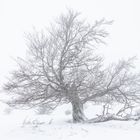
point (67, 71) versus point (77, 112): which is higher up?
point (67, 71)

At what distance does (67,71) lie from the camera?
433 inches

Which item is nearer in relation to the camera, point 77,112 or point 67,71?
point 67,71

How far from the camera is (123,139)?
677cm

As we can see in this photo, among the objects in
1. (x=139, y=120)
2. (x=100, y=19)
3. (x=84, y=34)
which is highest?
(x=100, y=19)

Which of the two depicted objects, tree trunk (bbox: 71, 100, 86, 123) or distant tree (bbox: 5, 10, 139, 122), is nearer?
distant tree (bbox: 5, 10, 139, 122)

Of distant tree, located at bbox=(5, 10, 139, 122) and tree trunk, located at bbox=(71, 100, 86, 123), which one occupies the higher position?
distant tree, located at bbox=(5, 10, 139, 122)

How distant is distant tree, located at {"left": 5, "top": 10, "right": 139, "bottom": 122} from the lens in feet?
34.2

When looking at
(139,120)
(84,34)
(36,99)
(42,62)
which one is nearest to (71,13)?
(84,34)

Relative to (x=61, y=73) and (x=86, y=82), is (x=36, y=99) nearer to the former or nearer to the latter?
(x=61, y=73)

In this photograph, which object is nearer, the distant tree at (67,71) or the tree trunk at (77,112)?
the distant tree at (67,71)

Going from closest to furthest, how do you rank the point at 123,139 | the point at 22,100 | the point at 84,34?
the point at 123,139 < the point at 22,100 < the point at 84,34

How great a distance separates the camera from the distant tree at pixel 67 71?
10.4 meters

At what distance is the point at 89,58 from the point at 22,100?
3760 mm

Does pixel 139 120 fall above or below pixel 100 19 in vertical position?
below
